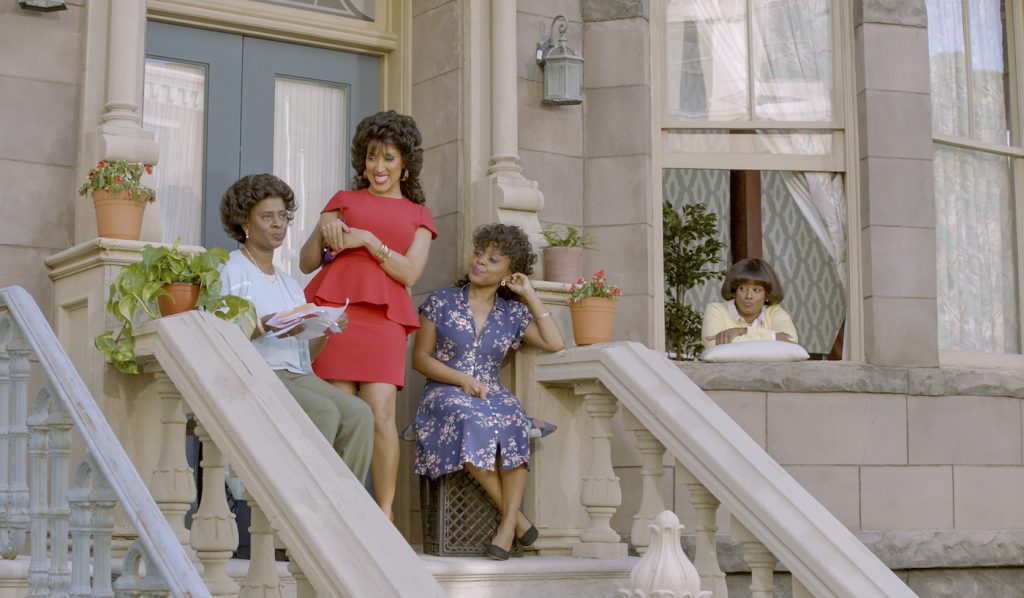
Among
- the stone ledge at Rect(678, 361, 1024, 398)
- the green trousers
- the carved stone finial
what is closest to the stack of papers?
the green trousers

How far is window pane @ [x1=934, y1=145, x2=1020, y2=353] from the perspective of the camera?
7809 mm

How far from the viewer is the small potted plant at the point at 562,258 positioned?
663cm

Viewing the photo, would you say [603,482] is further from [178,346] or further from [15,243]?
[15,243]

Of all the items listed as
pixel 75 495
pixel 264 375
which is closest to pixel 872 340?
pixel 264 375

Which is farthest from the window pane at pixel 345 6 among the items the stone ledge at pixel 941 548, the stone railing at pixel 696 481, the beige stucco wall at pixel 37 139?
the stone ledge at pixel 941 548

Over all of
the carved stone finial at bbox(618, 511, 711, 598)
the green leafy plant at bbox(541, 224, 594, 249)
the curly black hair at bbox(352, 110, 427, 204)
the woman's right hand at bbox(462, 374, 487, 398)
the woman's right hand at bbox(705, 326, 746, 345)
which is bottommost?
the carved stone finial at bbox(618, 511, 711, 598)

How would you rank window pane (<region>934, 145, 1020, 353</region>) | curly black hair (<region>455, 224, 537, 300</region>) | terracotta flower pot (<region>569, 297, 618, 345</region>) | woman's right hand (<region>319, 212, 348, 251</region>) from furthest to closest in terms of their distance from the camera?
window pane (<region>934, 145, 1020, 353</region>), terracotta flower pot (<region>569, 297, 618, 345</region>), curly black hair (<region>455, 224, 537, 300</region>), woman's right hand (<region>319, 212, 348, 251</region>)

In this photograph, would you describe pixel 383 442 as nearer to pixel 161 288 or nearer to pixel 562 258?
pixel 161 288

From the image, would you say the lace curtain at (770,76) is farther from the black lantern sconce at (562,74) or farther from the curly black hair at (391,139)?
the curly black hair at (391,139)

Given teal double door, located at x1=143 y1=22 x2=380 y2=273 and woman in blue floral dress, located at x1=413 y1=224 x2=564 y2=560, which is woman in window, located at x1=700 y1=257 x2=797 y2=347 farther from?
teal double door, located at x1=143 y1=22 x2=380 y2=273

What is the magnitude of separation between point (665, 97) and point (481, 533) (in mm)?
2582

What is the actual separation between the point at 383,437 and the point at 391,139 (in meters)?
1.23

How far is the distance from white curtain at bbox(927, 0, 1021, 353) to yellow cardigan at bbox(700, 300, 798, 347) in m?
1.07

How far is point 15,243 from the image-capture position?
19.3 feet
